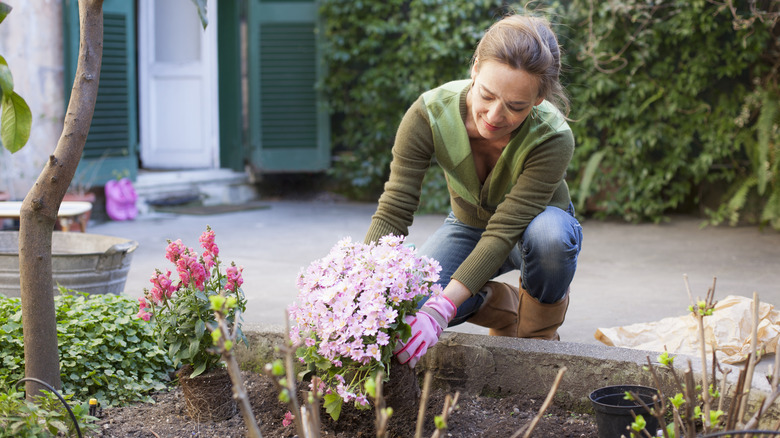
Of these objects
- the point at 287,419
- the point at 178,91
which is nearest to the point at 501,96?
the point at 287,419

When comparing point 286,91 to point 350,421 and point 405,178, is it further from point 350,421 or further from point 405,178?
point 350,421

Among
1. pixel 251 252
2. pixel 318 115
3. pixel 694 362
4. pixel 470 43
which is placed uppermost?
pixel 470 43

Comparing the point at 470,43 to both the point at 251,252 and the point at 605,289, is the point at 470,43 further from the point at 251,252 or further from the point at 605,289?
the point at 605,289

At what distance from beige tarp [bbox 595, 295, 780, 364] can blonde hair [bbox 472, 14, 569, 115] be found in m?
1.02

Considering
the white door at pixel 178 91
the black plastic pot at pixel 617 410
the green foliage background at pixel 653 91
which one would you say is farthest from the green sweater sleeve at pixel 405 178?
the white door at pixel 178 91

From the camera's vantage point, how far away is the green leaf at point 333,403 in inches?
73.4

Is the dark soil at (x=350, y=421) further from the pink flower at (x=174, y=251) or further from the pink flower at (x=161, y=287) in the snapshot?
the pink flower at (x=174, y=251)

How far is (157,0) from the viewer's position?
816 centimetres

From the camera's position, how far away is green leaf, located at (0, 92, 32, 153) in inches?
69.1

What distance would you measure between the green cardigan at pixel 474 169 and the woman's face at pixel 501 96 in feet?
0.50

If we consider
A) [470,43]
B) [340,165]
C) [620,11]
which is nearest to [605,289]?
[620,11]

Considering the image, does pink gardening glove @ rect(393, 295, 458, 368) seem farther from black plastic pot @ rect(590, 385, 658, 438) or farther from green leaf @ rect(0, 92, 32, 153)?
green leaf @ rect(0, 92, 32, 153)

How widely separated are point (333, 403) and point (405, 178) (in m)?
0.76

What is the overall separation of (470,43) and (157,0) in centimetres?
353
